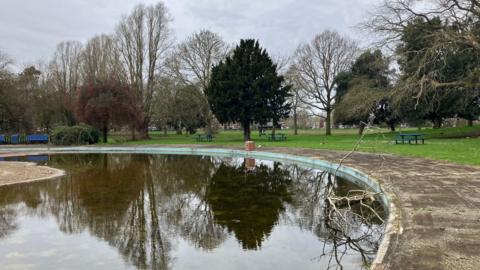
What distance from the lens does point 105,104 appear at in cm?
3141

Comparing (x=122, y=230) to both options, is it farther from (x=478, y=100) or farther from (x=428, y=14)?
(x=478, y=100)

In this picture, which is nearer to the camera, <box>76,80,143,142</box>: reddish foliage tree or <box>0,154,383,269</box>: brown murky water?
<box>0,154,383,269</box>: brown murky water

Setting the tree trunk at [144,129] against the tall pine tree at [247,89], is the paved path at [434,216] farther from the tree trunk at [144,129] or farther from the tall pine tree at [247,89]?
the tree trunk at [144,129]

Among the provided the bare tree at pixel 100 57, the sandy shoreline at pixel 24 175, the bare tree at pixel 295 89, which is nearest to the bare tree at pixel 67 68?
the bare tree at pixel 100 57

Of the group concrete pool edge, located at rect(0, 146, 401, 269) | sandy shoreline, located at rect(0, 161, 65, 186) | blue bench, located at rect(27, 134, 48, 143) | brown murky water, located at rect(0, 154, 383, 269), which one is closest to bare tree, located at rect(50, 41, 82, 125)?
blue bench, located at rect(27, 134, 48, 143)

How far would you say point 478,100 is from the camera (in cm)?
2975

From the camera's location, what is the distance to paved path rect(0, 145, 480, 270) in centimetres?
445

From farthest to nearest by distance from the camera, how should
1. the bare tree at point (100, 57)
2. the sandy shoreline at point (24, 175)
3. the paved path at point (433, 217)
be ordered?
1. the bare tree at point (100, 57)
2. the sandy shoreline at point (24, 175)
3. the paved path at point (433, 217)

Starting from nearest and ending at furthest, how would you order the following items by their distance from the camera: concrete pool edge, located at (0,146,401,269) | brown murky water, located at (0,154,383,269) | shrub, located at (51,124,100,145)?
1. concrete pool edge, located at (0,146,401,269)
2. brown murky water, located at (0,154,383,269)
3. shrub, located at (51,124,100,145)

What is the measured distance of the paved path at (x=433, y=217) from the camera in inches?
175

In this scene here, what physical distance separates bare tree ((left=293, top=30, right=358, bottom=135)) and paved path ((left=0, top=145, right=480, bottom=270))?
95.8ft

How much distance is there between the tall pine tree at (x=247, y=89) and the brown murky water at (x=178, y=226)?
1799cm

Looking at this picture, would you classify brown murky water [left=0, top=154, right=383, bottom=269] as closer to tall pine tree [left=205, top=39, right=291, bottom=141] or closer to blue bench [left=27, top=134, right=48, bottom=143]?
tall pine tree [left=205, top=39, right=291, bottom=141]

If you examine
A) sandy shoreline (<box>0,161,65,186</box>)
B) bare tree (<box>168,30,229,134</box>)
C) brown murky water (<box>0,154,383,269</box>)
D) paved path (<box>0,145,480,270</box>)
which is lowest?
brown murky water (<box>0,154,383,269</box>)
